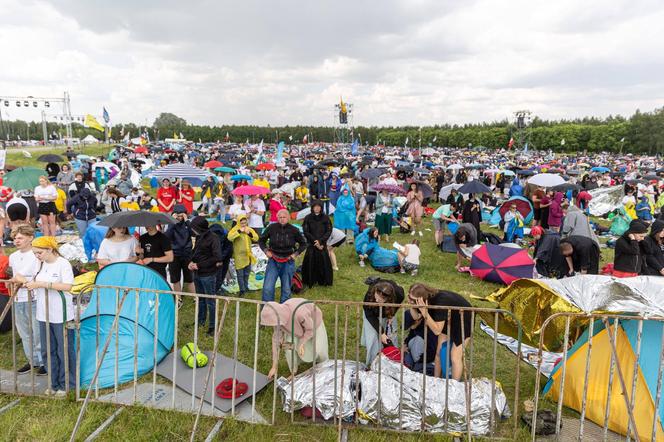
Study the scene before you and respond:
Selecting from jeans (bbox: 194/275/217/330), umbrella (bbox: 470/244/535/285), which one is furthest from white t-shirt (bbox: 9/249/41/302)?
umbrella (bbox: 470/244/535/285)

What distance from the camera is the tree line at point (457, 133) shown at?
71.9 metres

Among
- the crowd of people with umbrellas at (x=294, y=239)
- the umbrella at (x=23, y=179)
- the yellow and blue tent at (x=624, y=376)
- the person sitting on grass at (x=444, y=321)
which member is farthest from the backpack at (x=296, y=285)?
the umbrella at (x=23, y=179)

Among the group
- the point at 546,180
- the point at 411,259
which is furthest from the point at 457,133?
the point at 411,259

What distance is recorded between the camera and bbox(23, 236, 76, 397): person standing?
14.0 feet

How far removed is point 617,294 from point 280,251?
438 centimetres

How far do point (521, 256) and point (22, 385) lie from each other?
827cm

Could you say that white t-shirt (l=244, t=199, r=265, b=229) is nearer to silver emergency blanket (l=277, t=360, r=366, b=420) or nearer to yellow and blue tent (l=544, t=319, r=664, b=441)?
silver emergency blanket (l=277, t=360, r=366, b=420)

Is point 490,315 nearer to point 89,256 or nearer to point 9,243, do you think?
point 89,256

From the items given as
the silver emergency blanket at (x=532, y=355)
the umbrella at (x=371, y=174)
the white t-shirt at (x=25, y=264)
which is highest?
the umbrella at (x=371, y=174)

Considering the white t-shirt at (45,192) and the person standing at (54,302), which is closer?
the person standing at (54,302)

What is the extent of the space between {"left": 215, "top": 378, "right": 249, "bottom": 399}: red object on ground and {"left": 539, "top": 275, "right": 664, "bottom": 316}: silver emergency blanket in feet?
11.6

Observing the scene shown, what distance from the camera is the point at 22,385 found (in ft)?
15.3

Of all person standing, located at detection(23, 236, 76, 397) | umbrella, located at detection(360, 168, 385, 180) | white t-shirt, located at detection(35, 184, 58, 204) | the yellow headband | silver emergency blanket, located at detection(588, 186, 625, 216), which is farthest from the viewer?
umbrella, located at detection(360, 168, 385, 180)

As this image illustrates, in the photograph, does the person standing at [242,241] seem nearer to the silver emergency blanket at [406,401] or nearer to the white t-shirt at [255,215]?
the white t-shirt at [255,215]
